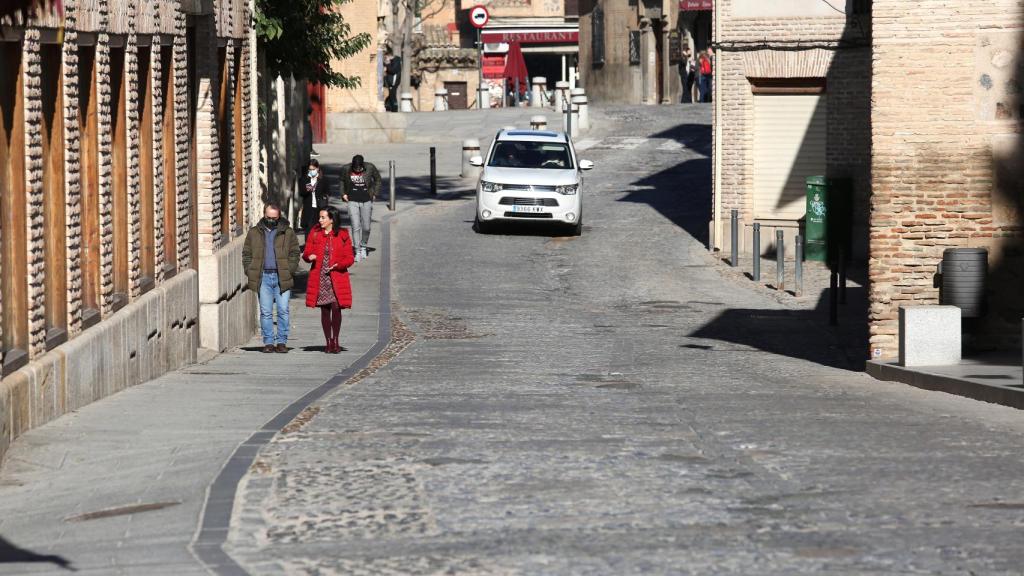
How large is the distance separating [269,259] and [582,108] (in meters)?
31.6

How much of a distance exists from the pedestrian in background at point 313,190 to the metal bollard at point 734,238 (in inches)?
265

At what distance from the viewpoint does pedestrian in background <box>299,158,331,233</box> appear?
98.3 feet

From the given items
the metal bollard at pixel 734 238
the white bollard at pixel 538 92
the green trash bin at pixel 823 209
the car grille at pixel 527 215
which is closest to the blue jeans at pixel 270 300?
the green trash bin at pixel 823 209

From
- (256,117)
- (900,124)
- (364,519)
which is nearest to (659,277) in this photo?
(256,117)

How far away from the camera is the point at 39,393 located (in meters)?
12.4

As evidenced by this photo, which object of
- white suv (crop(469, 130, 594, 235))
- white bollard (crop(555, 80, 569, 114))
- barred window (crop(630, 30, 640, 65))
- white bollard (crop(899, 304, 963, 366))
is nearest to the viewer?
white bollard (crop(899, 304, 963, 366))

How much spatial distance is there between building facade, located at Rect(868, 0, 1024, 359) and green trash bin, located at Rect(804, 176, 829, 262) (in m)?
11.3

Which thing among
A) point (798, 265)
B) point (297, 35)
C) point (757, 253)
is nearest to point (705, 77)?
point (757, 253)

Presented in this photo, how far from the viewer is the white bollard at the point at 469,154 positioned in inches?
1657

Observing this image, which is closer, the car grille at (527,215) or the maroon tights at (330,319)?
the maroon tights at (330,319)

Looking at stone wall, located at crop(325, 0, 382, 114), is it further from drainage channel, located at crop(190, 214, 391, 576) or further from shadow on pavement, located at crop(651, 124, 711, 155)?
drainage channel, located at crop(190, 214, 391, 576)

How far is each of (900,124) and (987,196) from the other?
44.8 inches

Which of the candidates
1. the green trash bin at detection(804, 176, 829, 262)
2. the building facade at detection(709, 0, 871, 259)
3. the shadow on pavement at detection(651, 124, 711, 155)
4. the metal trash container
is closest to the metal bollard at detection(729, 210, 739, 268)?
the green trash bin at detection(804, 176, 829, 262)

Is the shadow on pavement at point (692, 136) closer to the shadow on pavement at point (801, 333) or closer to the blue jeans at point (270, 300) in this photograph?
the shadow on pavement at point (801, 333)
